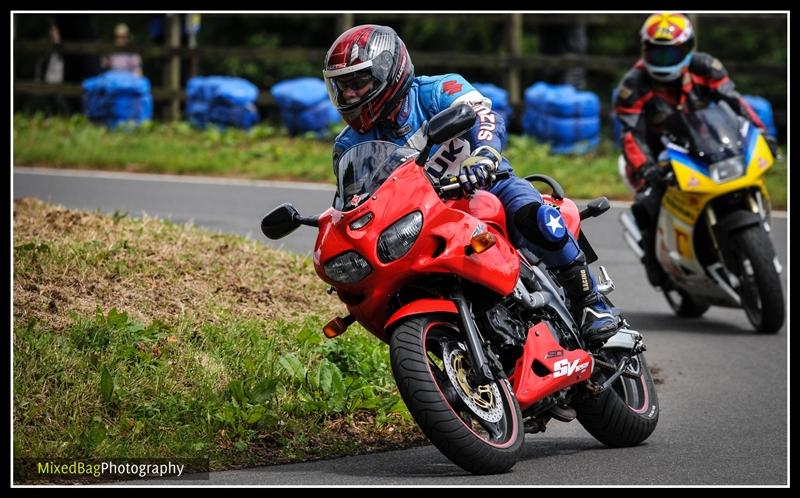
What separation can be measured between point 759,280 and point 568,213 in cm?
347

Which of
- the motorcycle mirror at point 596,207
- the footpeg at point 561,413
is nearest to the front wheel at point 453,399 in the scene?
the footpeg at point 561,413

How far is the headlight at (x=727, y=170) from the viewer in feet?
34.2

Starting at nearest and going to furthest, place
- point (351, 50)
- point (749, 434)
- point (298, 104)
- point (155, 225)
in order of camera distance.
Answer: point (351, 50)
point (749, 434)
point (155, 225)
point (298, 104)

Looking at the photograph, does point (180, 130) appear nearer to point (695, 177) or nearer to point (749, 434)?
point (695, 177)

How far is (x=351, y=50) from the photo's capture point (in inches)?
261

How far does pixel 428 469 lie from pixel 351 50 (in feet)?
5.90

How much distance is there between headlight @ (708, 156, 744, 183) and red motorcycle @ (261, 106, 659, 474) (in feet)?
13.0

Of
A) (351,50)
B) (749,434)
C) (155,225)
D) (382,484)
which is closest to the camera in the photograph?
(382,484)

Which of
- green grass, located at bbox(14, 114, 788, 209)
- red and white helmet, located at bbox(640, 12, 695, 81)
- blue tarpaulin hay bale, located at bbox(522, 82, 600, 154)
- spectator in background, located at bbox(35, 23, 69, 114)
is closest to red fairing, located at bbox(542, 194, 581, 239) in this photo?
red and white helmet, located at bbox(640, 12, 695, 81)

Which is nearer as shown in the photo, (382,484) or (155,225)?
(382,484)

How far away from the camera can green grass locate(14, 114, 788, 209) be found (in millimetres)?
17312

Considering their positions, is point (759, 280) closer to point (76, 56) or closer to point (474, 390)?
point (474, 390)

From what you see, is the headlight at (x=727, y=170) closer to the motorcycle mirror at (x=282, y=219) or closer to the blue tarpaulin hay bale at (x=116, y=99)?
the motorcycle mirror at (x=282, y=219)

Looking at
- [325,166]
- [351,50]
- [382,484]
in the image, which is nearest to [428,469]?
[382,484]
